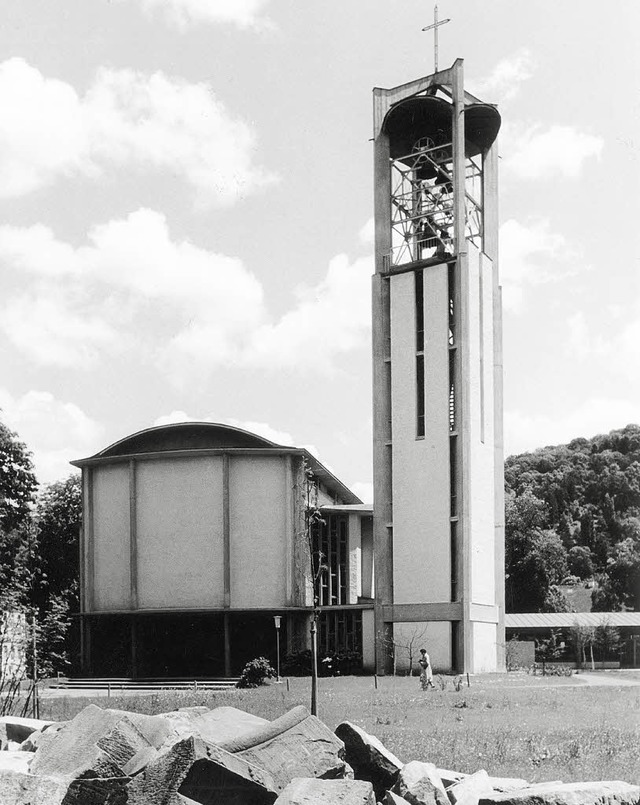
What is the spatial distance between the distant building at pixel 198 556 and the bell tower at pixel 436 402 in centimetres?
356

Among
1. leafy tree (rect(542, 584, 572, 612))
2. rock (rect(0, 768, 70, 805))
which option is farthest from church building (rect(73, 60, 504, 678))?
rock (rect(0, 768, 70, 805))

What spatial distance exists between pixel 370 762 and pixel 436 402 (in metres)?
33.5

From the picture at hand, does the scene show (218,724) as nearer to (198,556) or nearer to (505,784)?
(505,784)

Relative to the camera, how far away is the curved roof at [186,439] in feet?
157

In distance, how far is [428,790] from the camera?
10.3m

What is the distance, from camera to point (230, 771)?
387 inches

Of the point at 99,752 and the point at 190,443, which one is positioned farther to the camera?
the point at 190,443

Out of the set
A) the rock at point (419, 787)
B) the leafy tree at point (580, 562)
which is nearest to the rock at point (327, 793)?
the rock at point (419, 787)

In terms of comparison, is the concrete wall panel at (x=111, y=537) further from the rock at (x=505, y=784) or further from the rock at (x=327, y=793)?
the rock at (x=327, y=793)

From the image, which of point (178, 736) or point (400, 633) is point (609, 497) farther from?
point (178, 736)

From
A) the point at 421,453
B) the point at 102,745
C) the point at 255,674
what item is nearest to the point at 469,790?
the point at 102,745

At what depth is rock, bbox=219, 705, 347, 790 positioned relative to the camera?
10.8 meters

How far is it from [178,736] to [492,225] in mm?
41605

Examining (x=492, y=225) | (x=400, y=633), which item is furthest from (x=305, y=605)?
(x=492, y=225)
